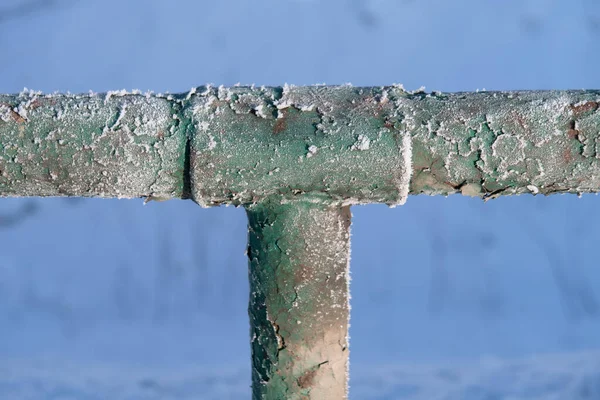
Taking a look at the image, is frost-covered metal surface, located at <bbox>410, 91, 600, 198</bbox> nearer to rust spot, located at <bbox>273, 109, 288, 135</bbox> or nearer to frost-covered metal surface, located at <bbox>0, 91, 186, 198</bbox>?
rust spot, located at <bbox>273, 109, 288, 135</bbox>

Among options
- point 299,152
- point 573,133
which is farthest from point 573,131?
point 299,152

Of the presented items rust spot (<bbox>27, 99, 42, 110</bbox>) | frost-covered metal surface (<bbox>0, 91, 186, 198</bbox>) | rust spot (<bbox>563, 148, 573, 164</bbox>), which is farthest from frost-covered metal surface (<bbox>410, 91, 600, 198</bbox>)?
rust spot (<bbox>27, 99, 42, 110</bbox>)

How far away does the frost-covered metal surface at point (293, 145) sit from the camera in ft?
2.07

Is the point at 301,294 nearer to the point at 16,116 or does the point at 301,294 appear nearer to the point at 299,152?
the point at 299,152

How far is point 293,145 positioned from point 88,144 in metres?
0.18

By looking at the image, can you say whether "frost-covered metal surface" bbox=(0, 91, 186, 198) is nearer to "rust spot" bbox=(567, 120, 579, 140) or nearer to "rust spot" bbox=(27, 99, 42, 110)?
"rust spot" bbox=(27, 99, 42, 110)

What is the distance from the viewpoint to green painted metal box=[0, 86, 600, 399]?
633mm

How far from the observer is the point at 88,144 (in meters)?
0.63

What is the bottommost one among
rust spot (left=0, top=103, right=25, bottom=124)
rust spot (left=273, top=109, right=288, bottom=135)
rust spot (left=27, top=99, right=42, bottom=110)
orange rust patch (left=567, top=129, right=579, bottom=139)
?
orange rust patch (left=567, top=129, right=579, bottom=139)

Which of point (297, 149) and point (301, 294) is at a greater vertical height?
point (297, 149)

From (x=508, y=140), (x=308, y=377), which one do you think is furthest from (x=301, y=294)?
(x=508, y=140)

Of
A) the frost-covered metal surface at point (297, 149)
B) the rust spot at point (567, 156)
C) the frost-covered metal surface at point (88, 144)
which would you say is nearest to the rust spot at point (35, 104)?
the frost-covered metal surface at point (88, 144)

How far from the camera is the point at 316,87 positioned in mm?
672

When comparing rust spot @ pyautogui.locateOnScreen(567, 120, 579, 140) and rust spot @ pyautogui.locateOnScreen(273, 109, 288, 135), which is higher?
rust spot @ pyautogui.locateOnScreen(273, 109, 288, 135)
